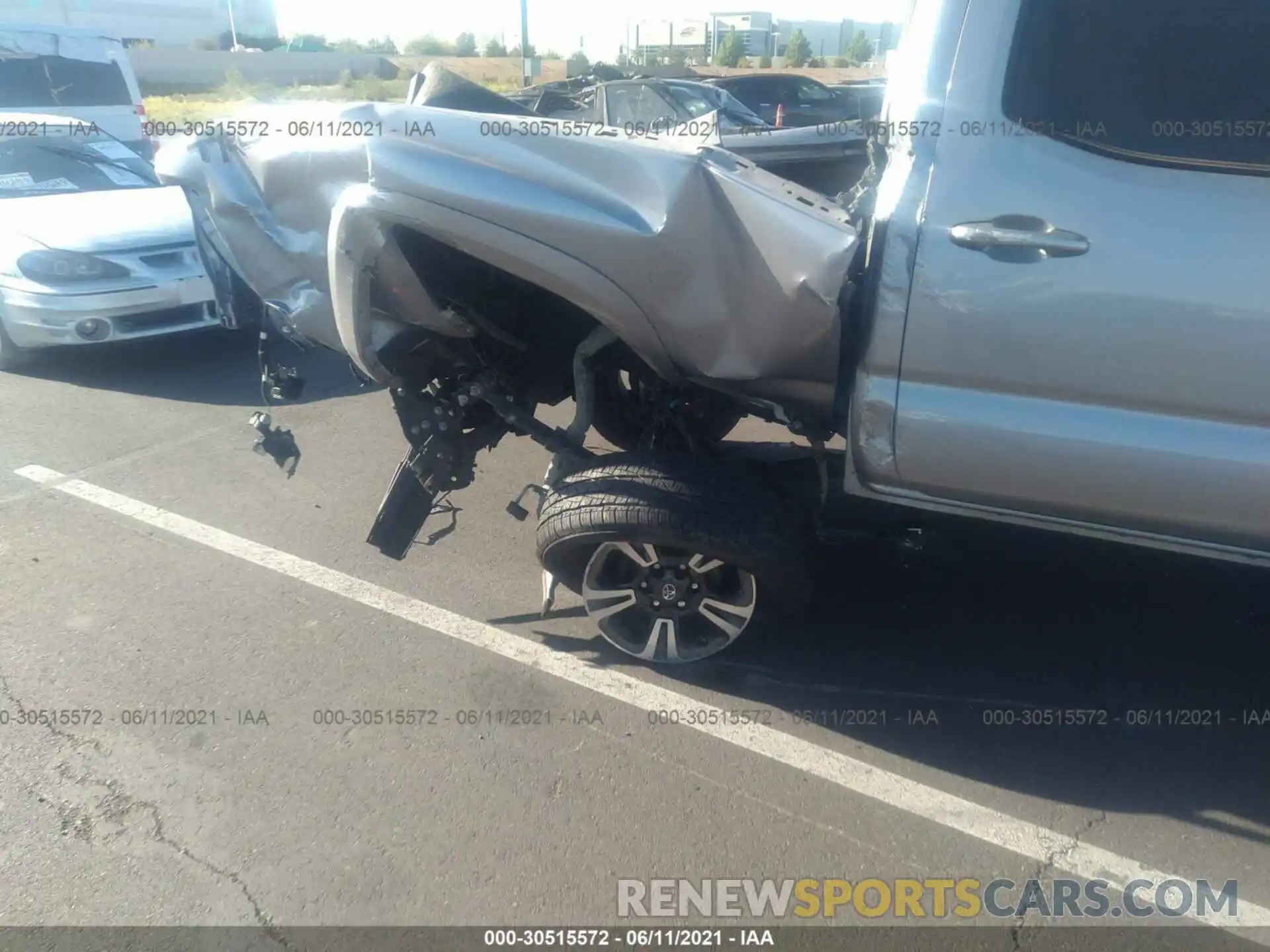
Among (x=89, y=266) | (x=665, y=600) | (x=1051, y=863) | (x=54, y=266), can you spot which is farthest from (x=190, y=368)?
(x=1051, y=863)

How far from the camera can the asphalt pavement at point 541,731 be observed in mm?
2385

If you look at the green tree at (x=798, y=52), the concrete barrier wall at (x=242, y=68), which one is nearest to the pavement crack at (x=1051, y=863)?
the concrete barrier wall at (x=242, y=68)

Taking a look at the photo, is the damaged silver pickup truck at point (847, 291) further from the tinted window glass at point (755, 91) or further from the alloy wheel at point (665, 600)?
the tinted window glass at point (755, 91)

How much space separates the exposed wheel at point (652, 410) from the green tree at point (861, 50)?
157 ft

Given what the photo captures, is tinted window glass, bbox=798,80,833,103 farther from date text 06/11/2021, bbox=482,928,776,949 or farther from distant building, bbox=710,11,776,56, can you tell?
distant building, bbox=710,11,776,56

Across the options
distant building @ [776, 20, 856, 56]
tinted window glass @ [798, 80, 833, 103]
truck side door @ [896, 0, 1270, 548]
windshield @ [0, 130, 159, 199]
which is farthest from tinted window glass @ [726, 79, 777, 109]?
distant building @ [776, 20, 856, 56]

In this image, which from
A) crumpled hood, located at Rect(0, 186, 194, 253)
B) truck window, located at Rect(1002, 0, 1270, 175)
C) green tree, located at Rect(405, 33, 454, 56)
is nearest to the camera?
truck window, located at Rect(1002, 0, 1270, 175)

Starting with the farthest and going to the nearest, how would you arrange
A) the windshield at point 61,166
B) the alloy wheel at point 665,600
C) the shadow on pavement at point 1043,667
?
1. the windshield at point 61,166
2. the alloy wheel at point 665,600
3. the shadow on pavement at point 1043,667

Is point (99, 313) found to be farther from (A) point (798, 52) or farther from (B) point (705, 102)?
(A) point (798, 52)

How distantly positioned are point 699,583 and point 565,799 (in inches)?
32.7

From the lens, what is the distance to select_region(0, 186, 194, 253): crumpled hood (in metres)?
6.15

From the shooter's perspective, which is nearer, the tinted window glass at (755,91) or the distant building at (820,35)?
the tinted window glass at (755,91)

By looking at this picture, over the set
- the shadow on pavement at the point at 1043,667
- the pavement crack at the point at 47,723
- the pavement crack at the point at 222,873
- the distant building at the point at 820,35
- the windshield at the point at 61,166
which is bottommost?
the pavement crack at the point at 222,873

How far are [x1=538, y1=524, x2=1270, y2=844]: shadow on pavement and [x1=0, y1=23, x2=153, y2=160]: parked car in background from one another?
1036 cm
